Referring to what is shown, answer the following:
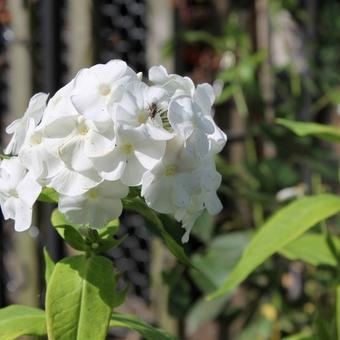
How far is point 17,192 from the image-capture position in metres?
0.83

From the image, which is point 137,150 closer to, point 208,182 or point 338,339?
point 208,182

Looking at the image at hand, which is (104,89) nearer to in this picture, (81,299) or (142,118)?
(142,118)

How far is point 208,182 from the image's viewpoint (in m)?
0.81

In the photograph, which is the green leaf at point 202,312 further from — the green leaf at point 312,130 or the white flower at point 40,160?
the white flower at point 40,160

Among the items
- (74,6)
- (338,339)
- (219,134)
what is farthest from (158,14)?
(219,134)

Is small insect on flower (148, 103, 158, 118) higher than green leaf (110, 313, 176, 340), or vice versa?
small insect on flower (148, 103, 158, 118)

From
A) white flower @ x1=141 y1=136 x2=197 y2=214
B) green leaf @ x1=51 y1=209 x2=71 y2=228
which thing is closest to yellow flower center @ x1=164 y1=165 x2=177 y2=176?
white flower @ x1=141 y1=136 x2=197 y2=214

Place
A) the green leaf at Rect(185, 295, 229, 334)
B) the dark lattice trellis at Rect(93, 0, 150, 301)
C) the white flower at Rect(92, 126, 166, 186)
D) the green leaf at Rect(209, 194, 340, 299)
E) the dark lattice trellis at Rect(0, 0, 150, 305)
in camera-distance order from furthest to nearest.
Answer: the dark lattice trellis at Rect(93, 0, 150, 301)
the dark lattice trellis at Rect(0, 0, 150, 305)
the green leaf at Rect(185, 295, 229, 334)
the green leaf at Rect(209, 194, 340, 299)
the white flower at Rect(92, 126, 166, 186)

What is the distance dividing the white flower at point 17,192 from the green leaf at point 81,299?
0.26ft

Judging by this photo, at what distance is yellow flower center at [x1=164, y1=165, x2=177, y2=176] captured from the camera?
30.5 inches

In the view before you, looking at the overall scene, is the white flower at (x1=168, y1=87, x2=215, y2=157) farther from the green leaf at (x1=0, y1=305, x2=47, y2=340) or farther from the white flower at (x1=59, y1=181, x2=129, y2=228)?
the green leaf at (x1=0, y1=305, x2=47, y2=340)

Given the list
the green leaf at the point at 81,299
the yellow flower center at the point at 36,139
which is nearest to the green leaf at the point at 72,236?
the green leaf at the point at 81,299

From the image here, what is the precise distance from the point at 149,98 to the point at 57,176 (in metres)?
0.12

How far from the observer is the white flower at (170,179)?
2.53ft
